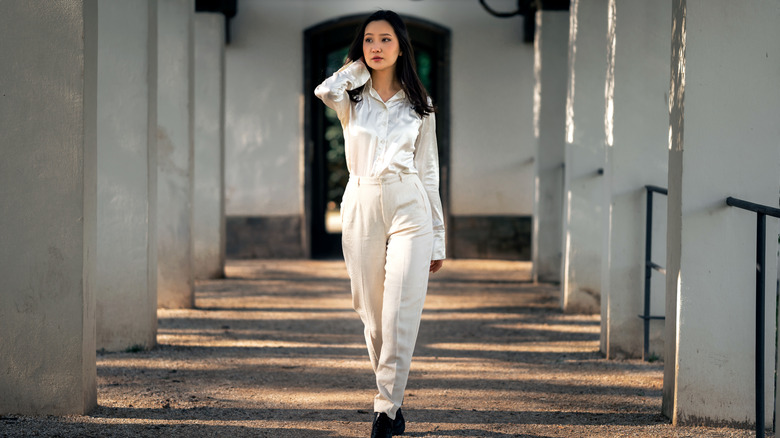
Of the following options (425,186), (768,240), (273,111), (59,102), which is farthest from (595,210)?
(273,111)

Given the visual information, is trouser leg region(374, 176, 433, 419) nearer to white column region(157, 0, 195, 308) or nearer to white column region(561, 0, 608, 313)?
white column region(561, 0, 608, 313)

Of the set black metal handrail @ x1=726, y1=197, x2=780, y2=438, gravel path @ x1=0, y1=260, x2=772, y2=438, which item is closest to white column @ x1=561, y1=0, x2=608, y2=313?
gravel path @ x1=0, y1=260, x2=772, y2=438

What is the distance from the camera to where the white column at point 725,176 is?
3658 mm

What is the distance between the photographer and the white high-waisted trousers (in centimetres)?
332

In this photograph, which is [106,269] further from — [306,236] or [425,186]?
[306,236]

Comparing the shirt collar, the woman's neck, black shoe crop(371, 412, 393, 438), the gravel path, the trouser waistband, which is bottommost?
the gravel path

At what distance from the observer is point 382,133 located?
11.0ft

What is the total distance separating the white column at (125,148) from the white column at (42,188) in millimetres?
1599

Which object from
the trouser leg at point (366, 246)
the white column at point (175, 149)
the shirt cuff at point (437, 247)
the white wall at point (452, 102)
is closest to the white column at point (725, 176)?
the shirt cuff at point (437, 247)

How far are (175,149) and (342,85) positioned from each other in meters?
4.06

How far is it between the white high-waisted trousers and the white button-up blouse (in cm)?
6

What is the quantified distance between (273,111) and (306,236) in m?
1.49

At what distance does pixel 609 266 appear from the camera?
211 inches

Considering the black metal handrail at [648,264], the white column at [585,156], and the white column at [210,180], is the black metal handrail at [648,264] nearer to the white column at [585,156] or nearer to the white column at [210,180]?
the white column at [585,156]
